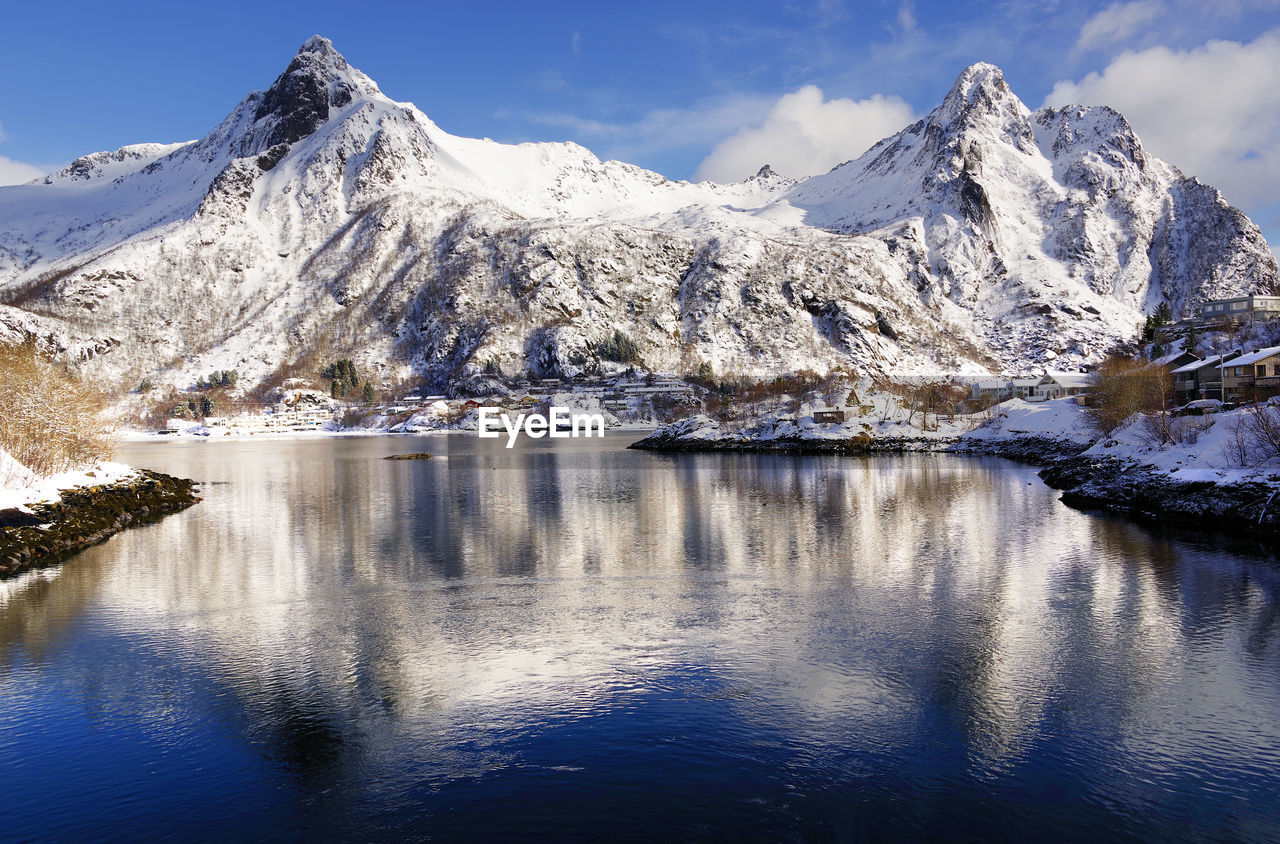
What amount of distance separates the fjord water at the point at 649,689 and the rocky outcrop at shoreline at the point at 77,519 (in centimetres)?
218

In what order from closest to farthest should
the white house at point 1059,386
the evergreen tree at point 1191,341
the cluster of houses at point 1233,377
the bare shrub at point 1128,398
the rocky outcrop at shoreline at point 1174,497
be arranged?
1. the rocky outcrop at shoreline at point 1174,497
2. the cluster of houses at point 1233,377
3. the bare shrub at point 1128,398
4. the evergreen tree at point 1191,341
5. the white house at point 1059,386

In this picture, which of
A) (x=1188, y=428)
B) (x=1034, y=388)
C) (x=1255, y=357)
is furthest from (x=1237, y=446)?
(x=1034, y=388)

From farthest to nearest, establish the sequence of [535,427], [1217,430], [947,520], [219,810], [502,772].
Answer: [535,427] → [1217,430] → [947,520] → [502,772] → [219,810]

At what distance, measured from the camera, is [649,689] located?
17.6 metres

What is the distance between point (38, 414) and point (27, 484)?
5.12 m

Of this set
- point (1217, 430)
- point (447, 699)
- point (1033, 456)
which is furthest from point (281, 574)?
point (1033, 456)

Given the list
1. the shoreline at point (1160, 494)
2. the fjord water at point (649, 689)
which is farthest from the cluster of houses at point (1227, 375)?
the fjord water at point (649, 689)

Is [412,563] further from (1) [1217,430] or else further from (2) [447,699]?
(1) [1217,430]

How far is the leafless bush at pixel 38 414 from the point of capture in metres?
44.4

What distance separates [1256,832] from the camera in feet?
39.1

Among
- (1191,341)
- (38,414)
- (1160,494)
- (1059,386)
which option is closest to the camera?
(1160,494)

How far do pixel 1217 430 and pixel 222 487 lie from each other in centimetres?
7228

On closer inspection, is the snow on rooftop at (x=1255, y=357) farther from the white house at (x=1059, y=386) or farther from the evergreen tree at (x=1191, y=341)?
the white house at (x=1059, y=386)

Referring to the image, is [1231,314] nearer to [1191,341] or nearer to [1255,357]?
[1191,341]
